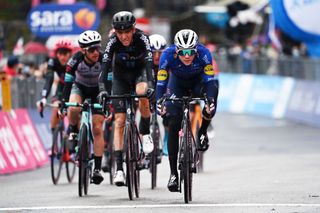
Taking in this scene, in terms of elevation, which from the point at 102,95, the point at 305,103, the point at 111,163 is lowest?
the point at 305,103

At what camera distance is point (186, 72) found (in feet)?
45.7

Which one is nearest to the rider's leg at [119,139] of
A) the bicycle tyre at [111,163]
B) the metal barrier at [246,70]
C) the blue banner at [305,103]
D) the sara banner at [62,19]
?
the bicycle tyre at [111,163]

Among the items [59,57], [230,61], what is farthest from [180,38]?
[230,61]

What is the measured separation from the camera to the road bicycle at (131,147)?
13.7 meters

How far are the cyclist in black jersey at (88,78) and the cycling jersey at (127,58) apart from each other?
388mm

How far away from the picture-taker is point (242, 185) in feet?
51.5

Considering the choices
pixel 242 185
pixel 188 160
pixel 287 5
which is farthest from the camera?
pixel 287 5

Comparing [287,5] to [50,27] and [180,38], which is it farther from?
[180,38]

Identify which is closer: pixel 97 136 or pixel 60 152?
pixel 97 136

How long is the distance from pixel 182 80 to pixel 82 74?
1738mm

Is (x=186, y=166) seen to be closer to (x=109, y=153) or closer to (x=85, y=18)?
(x=109, y=153)

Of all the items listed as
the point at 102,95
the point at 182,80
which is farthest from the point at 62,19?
the point at 102,95

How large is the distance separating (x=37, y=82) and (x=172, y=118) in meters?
9.66

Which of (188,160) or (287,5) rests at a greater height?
(287,5)
